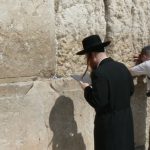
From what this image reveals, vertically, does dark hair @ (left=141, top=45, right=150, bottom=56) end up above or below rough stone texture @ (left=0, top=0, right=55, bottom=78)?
below

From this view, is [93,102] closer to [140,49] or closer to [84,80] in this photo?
[84,80]

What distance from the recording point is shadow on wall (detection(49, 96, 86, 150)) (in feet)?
17.8

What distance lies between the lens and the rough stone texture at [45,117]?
510 centimetres

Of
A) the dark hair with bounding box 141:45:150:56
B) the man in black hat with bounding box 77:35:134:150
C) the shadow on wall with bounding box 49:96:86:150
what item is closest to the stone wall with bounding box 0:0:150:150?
the shadow on wall with bounding box 49:96:86:150

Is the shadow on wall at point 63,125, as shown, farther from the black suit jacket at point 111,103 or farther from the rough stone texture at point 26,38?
the black suit jacket at point 111,103

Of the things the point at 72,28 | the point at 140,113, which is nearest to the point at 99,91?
the point at 72,28

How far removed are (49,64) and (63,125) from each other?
654 millimetres

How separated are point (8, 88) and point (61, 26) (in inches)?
35.5

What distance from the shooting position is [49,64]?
17.6 feet

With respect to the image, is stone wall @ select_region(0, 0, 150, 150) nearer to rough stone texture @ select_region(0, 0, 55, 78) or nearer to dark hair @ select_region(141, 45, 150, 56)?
rough stone texture @ select_region(0, 0, 55, 78)

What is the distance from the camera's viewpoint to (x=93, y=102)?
488 cm

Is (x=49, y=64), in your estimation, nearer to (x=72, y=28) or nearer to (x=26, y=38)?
(x=26, y=38)

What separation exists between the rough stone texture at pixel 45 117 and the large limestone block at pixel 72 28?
22 centimetres

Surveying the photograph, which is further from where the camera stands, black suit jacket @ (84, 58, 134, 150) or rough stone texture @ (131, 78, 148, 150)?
rough stone texture @ (131, 78, 148, 150)
